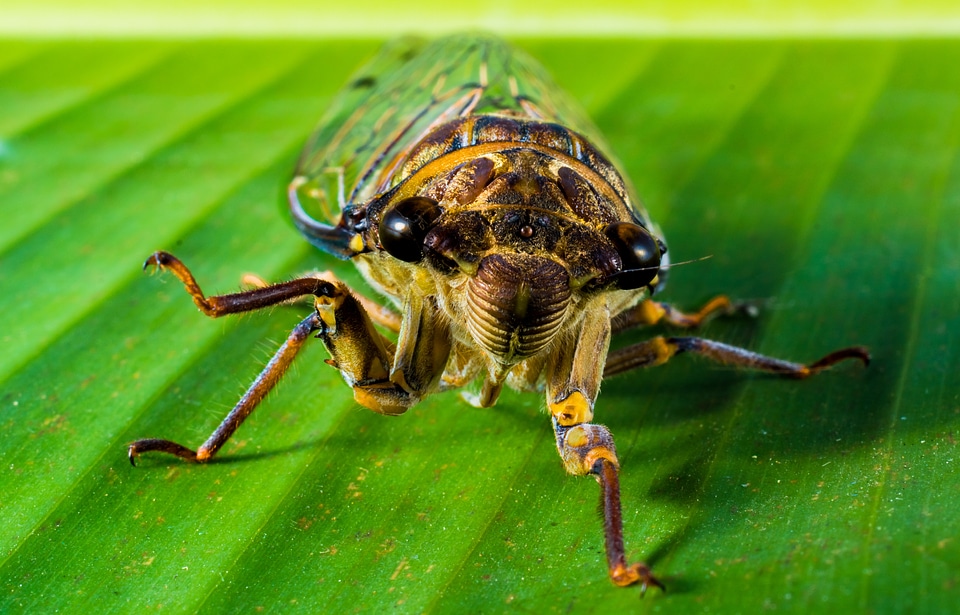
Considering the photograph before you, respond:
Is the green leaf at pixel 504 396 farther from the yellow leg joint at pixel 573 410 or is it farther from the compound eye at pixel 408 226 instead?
the compound eye at pixel 408 226

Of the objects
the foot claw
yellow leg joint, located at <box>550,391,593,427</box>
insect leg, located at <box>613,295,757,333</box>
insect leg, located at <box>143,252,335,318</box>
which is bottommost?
insect leg, located at <box>613,295,757,333</box>

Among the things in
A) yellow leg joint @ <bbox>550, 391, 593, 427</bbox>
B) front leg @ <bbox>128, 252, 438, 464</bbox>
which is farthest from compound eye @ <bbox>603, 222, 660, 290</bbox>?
front leg @ <bbox>128, 252, 438, 464</bbox>

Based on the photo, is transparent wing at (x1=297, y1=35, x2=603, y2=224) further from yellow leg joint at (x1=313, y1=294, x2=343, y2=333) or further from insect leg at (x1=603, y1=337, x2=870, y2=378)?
insect leg at (x1=603, y1=337, x2=870, y2=378)

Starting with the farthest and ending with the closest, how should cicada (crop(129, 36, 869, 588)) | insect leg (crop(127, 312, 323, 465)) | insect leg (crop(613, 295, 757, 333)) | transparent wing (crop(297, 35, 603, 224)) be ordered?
transparent wing (crop(297, 35, 603, 224)) → insect leg (crop(613, 295, 757, 333)) → insect leg (crop(127, 312, 323, 465)) → cicada (crop(129, 36, 869, 588))

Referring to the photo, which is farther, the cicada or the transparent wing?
the transparent wing

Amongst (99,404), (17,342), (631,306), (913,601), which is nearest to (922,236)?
(631,306)

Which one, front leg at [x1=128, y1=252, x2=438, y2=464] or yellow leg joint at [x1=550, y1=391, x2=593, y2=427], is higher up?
front leg at [x1=128, y1=252, x2=438, y2=464]

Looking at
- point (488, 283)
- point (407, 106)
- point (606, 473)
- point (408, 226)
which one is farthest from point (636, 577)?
point (407, 106)

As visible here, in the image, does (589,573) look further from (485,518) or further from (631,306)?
(631,306)
